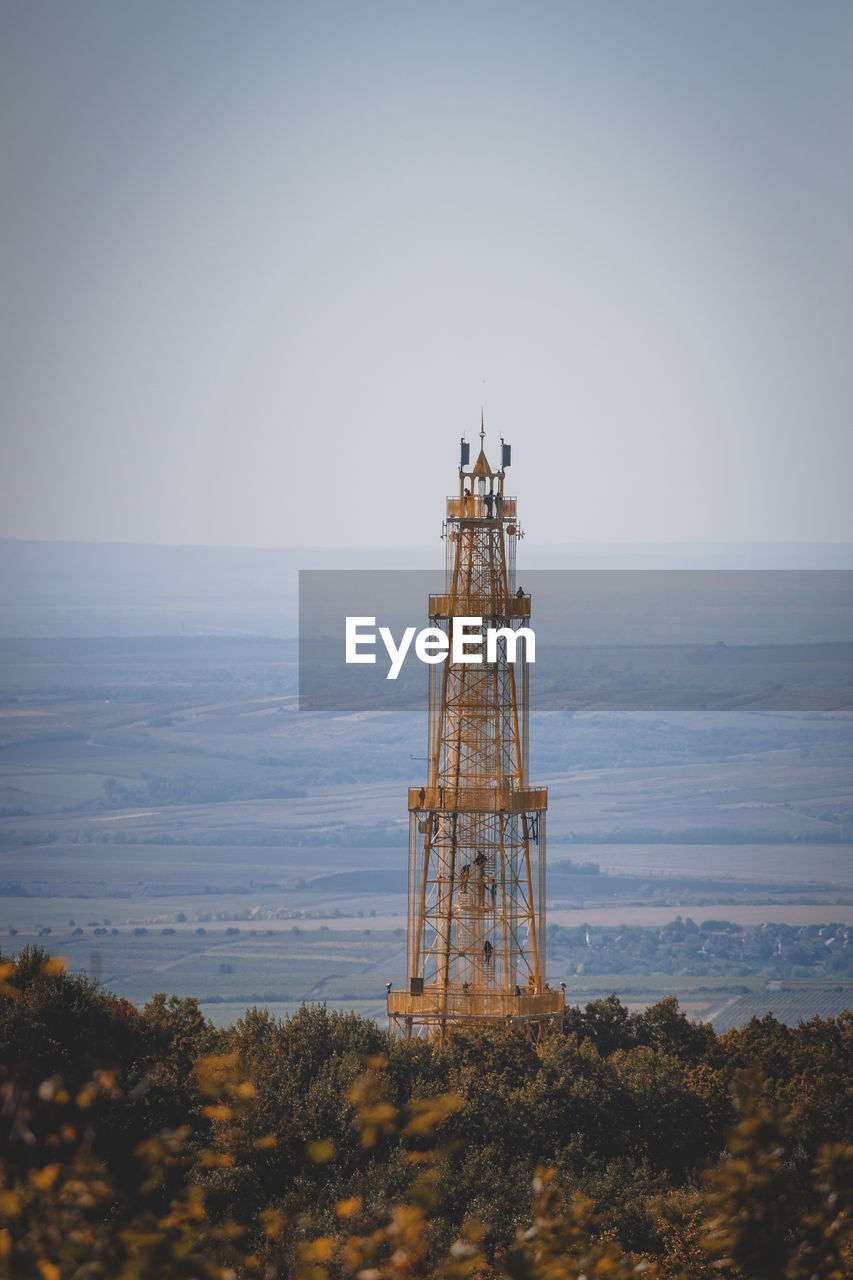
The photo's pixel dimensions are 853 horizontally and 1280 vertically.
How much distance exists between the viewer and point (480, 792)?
41.0 meters

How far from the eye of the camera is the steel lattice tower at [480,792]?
4112 cm

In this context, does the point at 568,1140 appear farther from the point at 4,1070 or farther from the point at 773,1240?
the point at 773,1240

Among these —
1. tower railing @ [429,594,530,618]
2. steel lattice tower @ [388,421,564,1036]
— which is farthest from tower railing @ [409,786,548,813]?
tower railing @ [429,594,530,618]

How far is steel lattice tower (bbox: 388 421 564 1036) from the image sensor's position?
135 ft

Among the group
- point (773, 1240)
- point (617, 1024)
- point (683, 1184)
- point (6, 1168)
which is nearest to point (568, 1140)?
point (683, 1184)

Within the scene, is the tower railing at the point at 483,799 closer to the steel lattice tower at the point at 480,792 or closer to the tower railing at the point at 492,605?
the steel lattice tower at the point at 480,792

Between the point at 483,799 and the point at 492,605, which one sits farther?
the point at 492,605

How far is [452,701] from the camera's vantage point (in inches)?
1630

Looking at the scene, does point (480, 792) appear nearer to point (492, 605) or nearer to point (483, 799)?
point (483, 799)

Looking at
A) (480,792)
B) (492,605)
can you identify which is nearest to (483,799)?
(480,792)

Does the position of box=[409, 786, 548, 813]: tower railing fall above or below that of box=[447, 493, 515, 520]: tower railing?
below

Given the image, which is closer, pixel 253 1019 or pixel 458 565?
pixel 458 565

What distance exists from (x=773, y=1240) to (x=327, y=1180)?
16.5 meters

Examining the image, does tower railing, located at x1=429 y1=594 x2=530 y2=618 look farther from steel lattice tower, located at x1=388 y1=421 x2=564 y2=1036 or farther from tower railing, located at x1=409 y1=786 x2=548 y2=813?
tower railing, located at x1=409 y1=786 x2=548 y2=813
